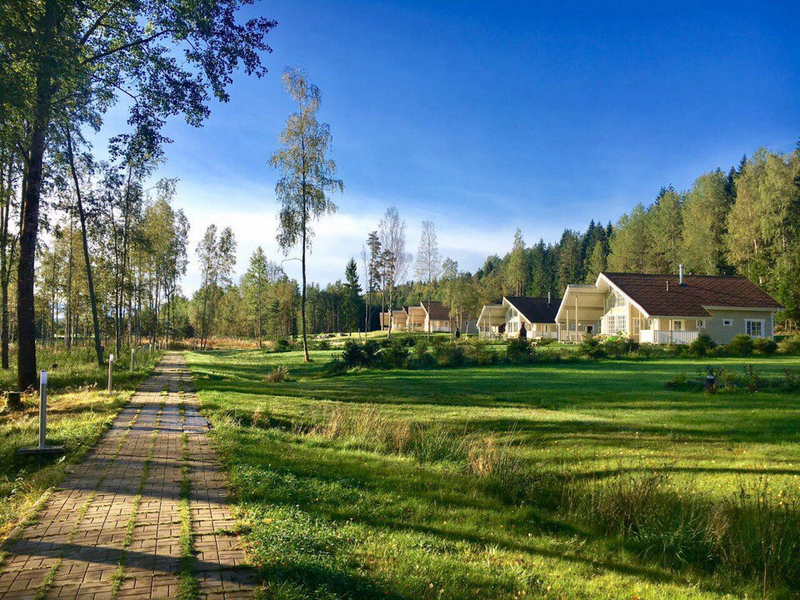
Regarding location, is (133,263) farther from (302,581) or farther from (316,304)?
(316,304)

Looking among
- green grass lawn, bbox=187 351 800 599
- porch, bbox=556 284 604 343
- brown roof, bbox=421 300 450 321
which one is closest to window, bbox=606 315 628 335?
porch, bbox=556 284 604 343

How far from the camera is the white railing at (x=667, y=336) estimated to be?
36.2 m

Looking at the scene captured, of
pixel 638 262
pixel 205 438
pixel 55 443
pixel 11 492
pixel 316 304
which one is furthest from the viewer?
pixel 316 304

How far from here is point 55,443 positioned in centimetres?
762

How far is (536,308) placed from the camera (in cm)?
6031

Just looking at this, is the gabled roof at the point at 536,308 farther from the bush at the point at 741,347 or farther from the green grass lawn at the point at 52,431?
the green grass lawn at the point at 52,431

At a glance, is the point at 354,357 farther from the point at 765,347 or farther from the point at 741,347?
the point at 765,347

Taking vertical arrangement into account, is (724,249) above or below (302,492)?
above

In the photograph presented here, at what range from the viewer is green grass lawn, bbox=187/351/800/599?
4234 millimetres

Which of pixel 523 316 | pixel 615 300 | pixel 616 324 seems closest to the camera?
pixel 616 324

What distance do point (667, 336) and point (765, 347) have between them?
796cm

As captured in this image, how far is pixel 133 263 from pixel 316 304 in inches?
2446

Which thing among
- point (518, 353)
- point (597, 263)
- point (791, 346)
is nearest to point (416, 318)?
point (597, 263)

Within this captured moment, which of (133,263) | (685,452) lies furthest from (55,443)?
(133,263)
